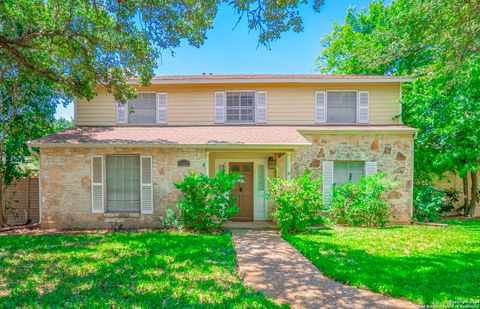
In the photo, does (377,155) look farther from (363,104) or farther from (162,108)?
(162,108)

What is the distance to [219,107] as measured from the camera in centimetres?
1031

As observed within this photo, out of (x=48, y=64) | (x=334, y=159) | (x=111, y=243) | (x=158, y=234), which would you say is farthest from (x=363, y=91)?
(x=48, y=64)

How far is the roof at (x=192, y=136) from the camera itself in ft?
26.0

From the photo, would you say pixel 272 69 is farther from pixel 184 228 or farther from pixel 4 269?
pixel 4 269

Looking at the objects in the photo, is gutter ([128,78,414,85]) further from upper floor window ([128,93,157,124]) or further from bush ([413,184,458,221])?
bush ([413,184,458,221])

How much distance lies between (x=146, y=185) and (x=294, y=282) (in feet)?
18.9

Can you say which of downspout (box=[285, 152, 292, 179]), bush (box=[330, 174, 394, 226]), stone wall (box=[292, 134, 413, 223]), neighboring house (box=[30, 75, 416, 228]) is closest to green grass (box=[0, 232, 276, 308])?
neighboring house (box=[30, 75, 416, 228])

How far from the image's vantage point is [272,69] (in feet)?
41.7

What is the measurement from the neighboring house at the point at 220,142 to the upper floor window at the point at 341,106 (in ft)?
0.12

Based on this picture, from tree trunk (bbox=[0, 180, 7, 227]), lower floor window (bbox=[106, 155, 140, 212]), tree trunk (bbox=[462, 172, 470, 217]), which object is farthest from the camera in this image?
tree trunk (bbox=[462, 172, 470, 217])

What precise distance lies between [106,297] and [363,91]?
1001 centimetres

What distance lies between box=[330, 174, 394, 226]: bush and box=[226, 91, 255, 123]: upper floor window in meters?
4.16

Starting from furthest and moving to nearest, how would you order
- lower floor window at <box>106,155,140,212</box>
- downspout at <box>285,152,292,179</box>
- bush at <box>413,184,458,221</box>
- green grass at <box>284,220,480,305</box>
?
1. bush at <box>413,184,458,221</box>
2. lower floor window at <box>106,155,140,212</box>
3. downspout at <box>285,152,292,179</box>
4. green grass at <box>284,220,480,305</box>

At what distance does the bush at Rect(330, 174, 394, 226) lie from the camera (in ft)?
27.1
